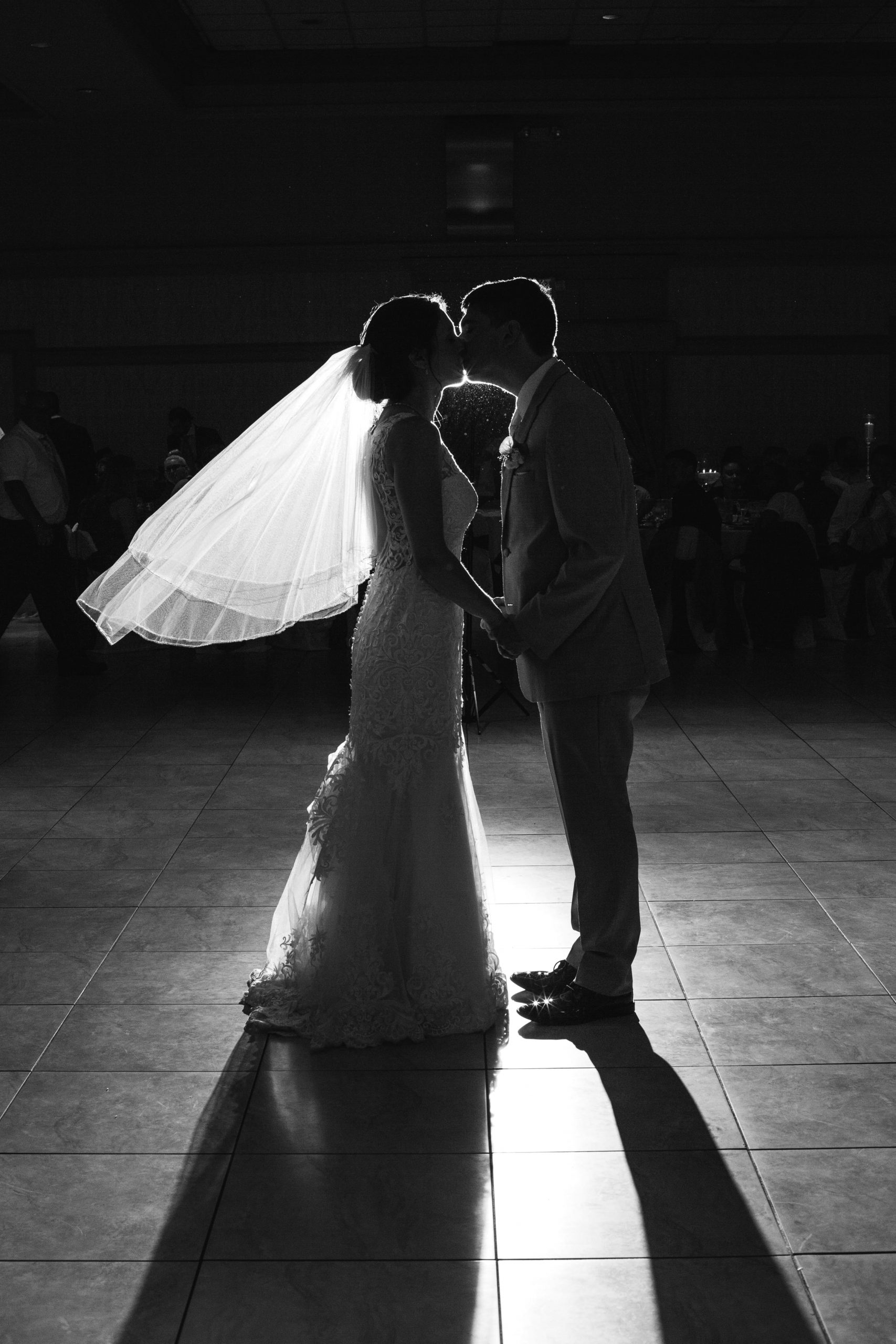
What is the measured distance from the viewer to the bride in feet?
9.20

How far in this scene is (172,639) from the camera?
10.9 ft

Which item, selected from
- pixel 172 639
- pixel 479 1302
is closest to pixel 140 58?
pixel 172 639

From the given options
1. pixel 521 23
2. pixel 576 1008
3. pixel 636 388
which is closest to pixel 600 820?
pixel 576 1008

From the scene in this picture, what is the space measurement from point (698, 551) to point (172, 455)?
3.69 m

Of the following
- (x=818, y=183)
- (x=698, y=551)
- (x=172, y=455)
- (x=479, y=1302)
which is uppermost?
(x=818, y=183)

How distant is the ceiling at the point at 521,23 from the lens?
10.2 metres

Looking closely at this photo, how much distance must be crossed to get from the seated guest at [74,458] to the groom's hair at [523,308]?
7.49 metres

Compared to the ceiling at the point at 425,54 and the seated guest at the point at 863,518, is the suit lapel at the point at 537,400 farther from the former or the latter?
the ceiling at the point at 425,54

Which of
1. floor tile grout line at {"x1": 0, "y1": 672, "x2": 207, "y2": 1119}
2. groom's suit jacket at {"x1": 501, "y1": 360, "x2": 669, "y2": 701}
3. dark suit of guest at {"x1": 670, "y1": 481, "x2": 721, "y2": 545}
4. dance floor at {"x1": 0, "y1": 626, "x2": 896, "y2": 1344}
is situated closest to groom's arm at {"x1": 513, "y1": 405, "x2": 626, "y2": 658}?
groom's suit jacket at {"x1": 501, "y1": 360, "x2": 669, "y2": 701}

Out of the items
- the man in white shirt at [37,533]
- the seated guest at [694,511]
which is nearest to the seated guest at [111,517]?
the man in white shirt at [37,533]

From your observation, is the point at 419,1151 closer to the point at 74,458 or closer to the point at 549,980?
the point at 549,980

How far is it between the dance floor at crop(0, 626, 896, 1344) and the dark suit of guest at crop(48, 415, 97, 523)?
18.9 ft

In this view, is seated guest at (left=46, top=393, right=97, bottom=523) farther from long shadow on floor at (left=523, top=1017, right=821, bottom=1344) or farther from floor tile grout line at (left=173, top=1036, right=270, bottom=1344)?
long shadow on floor at (left=523, top=1017, right=821, bottom=1344)

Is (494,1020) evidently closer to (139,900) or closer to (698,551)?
(139,900)
